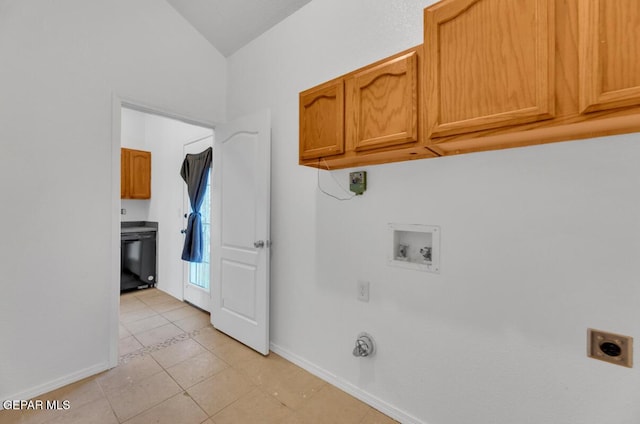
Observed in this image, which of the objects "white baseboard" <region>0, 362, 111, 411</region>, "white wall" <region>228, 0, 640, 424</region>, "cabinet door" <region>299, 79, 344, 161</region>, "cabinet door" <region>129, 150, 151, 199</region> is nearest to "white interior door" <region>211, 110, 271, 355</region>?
"white wall" <region>228, 0, 640, 424</region>

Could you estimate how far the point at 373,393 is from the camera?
1703 millimetres

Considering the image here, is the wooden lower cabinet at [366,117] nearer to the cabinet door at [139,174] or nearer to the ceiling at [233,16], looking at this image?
the ceiling at [233,16]

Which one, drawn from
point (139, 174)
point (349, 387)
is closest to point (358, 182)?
point (349, 387)

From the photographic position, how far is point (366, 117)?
1.42 metres

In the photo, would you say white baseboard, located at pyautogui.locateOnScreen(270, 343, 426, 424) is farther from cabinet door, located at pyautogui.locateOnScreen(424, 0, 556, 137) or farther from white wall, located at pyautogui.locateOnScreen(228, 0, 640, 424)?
cabinet door, located at pyautogui.locateOnScreen(424, 0, 556, 137)

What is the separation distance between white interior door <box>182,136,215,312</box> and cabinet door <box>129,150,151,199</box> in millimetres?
1106

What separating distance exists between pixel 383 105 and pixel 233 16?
6.14ft

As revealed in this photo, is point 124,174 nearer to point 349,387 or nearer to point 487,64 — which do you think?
point 349,387

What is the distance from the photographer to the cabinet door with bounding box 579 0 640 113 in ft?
2.55

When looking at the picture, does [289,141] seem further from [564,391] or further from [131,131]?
[131,131]

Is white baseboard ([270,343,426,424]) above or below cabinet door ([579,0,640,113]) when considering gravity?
below

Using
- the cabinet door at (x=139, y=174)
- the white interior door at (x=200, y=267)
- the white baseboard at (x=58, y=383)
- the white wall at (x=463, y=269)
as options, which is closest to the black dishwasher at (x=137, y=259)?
the cabinet door at (x=139, y=174)

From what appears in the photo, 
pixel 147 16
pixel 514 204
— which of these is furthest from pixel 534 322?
pixel 147 16

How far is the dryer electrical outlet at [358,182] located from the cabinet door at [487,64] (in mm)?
621
